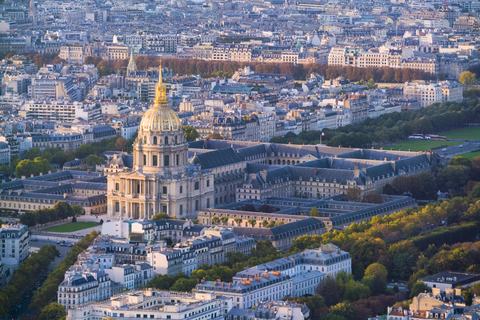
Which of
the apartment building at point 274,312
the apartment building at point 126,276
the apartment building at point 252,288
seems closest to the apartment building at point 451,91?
the apartment building at point 252,288

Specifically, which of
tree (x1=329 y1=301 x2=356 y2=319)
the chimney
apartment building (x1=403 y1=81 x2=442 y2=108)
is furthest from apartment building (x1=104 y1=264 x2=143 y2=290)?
apartment building (x1=403 y1=81 x2=442 y2=108)

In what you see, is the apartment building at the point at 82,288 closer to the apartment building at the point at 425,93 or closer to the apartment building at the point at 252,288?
the apartment building at the point at 252,288

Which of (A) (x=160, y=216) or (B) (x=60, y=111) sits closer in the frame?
(A) (x=160, y=216)

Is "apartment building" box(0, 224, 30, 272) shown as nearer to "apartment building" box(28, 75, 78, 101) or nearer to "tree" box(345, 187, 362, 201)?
"tree" box(345, 187, 362, 201)

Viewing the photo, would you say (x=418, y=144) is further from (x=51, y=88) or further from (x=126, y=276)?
(x=126, y=276)

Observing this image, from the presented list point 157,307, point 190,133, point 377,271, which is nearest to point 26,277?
point 157,307

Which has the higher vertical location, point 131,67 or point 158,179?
point 158,179

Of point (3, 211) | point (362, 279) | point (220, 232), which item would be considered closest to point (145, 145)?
point (3, 211)
